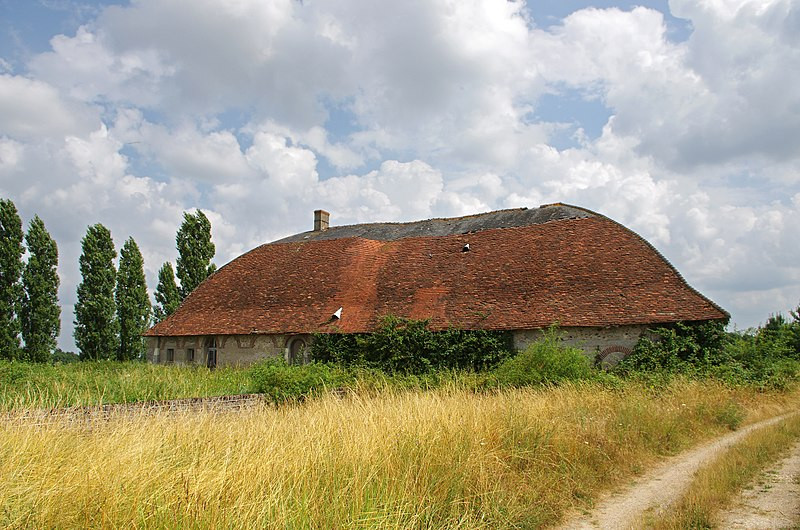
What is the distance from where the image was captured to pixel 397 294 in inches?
1044

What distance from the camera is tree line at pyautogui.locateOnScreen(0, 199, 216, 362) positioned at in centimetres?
3044

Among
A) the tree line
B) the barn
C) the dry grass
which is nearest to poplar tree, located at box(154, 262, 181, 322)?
the tree line

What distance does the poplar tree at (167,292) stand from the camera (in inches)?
1487

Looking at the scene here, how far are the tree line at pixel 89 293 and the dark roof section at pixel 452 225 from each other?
857cm

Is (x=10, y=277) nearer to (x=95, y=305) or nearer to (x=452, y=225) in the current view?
(x=95, y=305)

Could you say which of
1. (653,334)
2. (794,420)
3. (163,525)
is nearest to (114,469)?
(163,525)

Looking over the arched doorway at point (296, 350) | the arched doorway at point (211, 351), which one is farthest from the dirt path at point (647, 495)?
the arched doorway at point (211, 351)

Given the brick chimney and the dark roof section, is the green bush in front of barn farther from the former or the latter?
the brick chimney

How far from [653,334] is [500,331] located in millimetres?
5433

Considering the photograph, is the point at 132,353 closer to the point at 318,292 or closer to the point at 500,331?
the point at 318,292

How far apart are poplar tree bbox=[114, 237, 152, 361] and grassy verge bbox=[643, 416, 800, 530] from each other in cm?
3176

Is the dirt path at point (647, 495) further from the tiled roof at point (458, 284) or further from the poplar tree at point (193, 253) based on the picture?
the poplar tree at point (193, 253)

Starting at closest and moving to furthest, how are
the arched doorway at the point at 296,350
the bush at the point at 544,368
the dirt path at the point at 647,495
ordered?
the dirt path at the point at 647,495 → the bush at the point at 544,368 → the arched doorway at the point at 296,350

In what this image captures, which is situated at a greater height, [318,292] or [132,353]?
[318,292]
